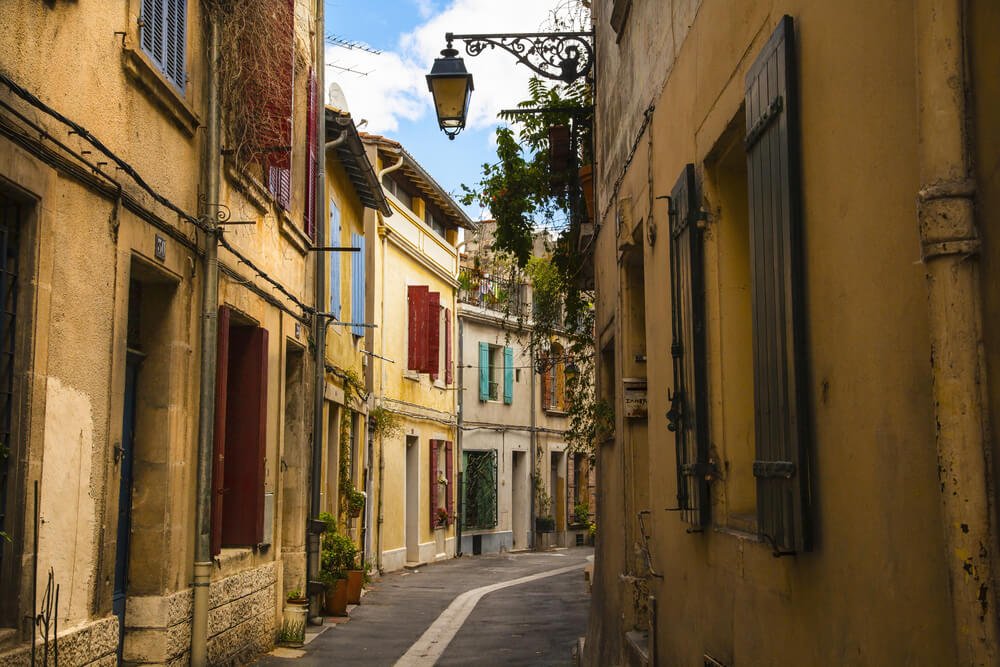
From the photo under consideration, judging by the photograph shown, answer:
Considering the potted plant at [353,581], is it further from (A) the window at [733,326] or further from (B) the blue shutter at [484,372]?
(B) the blue shutter at [484,372]

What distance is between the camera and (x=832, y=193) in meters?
3.19

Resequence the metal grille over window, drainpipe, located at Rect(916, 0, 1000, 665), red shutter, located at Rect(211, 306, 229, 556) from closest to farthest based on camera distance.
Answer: drainpipe, located at Rect(916, 0, 1000, 665) < the metal grille over window < red shutter, located at Rect(211, 306, 229, 556)

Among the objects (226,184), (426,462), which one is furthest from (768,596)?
(426,462)

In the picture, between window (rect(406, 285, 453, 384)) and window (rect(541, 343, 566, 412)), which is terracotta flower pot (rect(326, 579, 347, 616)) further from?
window (rect(541, 343, 566, 412))

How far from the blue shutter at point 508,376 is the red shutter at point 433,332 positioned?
745cm

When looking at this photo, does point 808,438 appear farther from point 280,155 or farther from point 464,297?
point 464,297

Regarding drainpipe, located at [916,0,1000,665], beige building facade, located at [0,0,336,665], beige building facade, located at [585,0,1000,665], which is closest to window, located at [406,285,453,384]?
beige building facade, located at [0,0,336,665]

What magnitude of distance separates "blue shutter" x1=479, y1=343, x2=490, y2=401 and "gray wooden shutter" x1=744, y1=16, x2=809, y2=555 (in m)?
27.1

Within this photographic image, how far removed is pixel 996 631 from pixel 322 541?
12460 millimetres

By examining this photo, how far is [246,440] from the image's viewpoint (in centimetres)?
1023

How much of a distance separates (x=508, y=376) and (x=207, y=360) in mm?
24197

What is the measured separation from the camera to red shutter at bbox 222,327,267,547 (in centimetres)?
1009

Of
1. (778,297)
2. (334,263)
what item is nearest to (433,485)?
(334,263)

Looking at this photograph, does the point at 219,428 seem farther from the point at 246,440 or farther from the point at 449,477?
the point at 449,477
